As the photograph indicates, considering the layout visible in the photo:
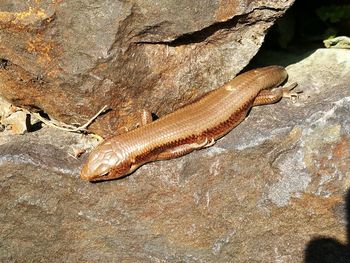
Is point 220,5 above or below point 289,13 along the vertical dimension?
above

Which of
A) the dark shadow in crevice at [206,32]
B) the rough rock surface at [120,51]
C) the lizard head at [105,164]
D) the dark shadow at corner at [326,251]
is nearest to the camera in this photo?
the rough rock surface at [120,51]

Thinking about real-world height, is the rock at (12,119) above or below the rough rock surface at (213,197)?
above

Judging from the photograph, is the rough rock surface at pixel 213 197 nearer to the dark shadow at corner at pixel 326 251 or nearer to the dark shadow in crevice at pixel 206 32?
the dark shadow at corner at pixel 326 251

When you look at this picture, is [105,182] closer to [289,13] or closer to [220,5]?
[220,5]

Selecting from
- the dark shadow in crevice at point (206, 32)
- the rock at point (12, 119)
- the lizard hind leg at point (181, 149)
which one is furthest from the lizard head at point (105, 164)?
the dark shadow in crevice at point (206, 32)

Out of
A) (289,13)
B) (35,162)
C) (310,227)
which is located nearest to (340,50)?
(289,13)

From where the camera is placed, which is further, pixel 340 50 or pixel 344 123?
pixel 340 50

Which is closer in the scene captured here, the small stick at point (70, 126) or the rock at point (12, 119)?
the small stick at point (70, 126)

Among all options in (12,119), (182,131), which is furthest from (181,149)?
(12,119)
